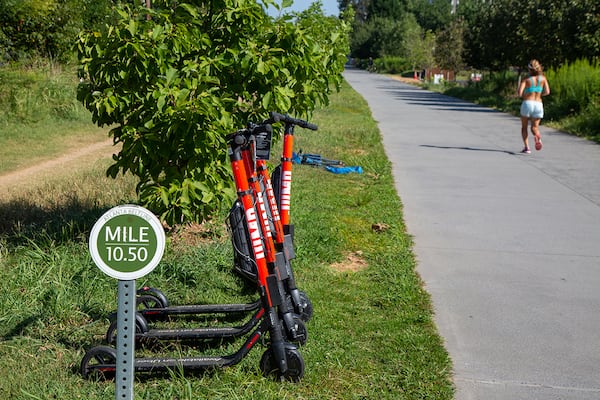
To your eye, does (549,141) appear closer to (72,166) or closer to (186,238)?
(72,166)

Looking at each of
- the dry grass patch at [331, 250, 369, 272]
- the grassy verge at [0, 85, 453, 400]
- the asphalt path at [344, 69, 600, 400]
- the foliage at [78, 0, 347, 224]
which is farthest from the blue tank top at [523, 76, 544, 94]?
the foliage at [78, 0, 347, 224]

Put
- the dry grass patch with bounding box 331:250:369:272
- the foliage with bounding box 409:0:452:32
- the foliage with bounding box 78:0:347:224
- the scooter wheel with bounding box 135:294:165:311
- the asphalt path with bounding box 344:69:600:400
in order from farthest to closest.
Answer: the foliage with bounding box 409:0:452:32, the dry grass patch with bounding box 331:250:369:272, the foliage with bounding box 78:0:347:224, the scooter wheel with bounding box 135:294:165:311, the asphalt path with bounding box 344:69:600:400

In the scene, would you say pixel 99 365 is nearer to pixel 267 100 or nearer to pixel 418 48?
pixel 267 100

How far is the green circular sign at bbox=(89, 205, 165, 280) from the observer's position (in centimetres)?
315

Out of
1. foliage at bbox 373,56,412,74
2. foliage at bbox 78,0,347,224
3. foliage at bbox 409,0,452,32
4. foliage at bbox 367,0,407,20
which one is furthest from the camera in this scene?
foliage at bbox 367,0,407,20

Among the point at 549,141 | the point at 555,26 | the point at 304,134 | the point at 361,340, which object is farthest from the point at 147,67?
the point at 555,26

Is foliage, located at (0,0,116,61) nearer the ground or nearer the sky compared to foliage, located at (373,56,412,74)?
nearer the sky

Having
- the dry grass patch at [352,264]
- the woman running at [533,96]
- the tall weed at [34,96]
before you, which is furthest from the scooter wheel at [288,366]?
the tall weed at [34,96]

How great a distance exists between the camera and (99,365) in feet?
13.7

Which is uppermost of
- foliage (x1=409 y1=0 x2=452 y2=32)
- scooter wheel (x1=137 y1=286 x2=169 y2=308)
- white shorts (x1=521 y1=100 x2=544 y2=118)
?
foliage (x1=409 y1=0 x2=452 y2=32)

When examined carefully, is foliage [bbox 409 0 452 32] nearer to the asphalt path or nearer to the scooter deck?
the asphalt path

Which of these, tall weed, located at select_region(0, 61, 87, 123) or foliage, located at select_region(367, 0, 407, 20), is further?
foliage, located at select_region(367, 0, 407, 20)

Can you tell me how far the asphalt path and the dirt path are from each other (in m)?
5.30

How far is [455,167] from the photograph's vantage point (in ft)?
42.1
